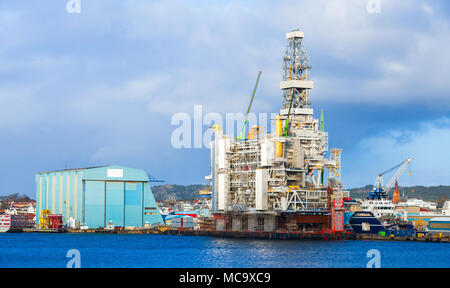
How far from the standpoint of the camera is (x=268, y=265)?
5378cm

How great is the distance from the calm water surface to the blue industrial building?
3369cm

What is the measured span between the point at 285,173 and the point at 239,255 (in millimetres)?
24312

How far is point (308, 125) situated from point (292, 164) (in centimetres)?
883

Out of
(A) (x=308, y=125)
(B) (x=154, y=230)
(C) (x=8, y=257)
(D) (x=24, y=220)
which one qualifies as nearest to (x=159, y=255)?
(C) (x=8, y=257)

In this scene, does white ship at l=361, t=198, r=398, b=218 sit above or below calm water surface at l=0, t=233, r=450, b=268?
above

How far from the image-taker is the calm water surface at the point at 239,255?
56.9 metres

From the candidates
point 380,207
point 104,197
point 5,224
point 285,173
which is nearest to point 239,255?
point 285,173

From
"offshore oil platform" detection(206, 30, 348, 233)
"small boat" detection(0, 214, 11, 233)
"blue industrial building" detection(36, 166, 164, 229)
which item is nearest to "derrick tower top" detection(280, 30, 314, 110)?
"offshore oil platform" detection(206, 30, 348, 233)

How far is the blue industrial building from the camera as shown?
116 meters

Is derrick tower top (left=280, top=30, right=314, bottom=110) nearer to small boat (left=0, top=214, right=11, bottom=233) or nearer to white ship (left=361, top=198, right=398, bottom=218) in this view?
white ship (left=361, top=198, right=398, bottom=218)

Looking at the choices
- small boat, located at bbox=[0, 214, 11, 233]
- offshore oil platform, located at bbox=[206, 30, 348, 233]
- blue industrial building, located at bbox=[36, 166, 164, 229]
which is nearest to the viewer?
offshore oil platform, located at bbox=[206, 30, 348, 233]

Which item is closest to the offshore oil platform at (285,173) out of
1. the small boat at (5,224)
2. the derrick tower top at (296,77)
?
the derrick tower top at (296,77)

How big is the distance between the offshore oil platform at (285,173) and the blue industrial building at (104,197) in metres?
24.2
